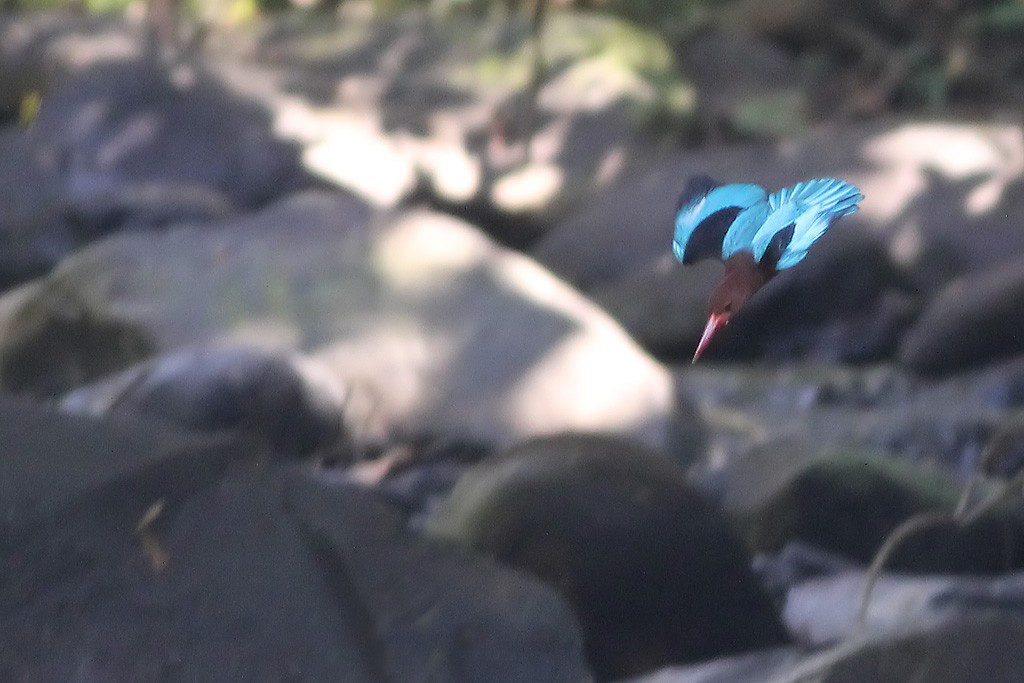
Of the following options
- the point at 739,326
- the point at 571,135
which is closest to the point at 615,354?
the point at 739,326

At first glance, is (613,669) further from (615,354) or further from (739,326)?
(739,326)

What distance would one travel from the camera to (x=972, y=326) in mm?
5797

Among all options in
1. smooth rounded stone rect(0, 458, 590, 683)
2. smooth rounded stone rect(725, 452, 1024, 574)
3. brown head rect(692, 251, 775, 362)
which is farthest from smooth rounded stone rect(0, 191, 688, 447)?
brown head rect(692, 251, 775, 362)

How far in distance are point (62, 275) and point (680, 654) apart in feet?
11.3

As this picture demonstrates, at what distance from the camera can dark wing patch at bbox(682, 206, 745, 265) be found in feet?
3.31

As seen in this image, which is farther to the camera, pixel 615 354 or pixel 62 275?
pixel 62 275

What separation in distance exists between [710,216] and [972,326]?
516cm

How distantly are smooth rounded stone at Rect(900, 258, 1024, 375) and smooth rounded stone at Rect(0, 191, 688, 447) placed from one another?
65.1 inches

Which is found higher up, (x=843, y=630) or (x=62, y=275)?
(x=843, y=630)

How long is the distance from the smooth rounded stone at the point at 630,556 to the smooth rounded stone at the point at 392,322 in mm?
1667

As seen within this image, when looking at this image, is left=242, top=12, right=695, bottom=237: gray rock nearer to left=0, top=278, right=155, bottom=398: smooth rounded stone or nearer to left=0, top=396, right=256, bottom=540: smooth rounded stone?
left=0, top=278, right=155, bottom=398: smooth rounded stone

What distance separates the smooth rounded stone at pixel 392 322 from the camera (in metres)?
4.66

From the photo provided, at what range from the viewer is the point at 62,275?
5.19 metres

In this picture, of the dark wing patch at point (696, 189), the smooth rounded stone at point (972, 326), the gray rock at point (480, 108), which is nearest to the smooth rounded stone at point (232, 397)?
the dark wing patch at point (696, 189)
